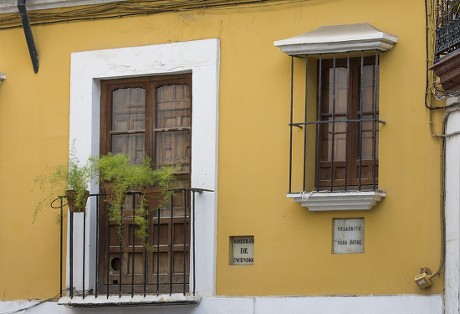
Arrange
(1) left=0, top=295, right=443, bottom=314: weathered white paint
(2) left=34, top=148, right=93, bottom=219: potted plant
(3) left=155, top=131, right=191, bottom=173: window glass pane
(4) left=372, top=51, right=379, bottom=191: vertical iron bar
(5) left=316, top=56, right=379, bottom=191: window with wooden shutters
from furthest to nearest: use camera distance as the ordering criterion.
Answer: (3) left=155, top=131, right=191, bottom=173: window glass pane, (2) left=34, top=148, right=93, bottom=219: potted plant, (5) left=316, top=56, right=379, bottom=191: window with wooden shutters, (4) left=372, top=51, right=379, bottom=191: vertical iron bar, (1) left=0, top=295, right=443, bottom=314: weathered white paint

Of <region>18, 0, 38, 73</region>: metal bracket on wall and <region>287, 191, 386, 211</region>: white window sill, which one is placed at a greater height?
<region>18, 0, 38, 73</region>: metal bracket on wall

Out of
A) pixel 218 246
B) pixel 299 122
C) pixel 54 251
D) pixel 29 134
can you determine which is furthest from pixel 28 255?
pixel 299 122

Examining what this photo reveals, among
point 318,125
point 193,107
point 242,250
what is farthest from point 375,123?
point 193,107

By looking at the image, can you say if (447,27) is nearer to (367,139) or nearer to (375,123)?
(375,123)

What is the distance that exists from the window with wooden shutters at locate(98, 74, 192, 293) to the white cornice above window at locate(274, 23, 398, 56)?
4.95 ft

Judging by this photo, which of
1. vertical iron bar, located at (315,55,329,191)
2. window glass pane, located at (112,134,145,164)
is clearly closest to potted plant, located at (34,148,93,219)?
window glass pane, located at (112,134,145,164)

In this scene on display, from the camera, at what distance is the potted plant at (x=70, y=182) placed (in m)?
15.6

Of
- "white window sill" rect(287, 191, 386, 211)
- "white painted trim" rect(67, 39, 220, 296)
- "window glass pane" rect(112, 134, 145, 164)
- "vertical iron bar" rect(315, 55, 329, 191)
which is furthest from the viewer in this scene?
"window glass pane" rect(112, 134, 145, 164)

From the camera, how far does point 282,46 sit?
1501 cm

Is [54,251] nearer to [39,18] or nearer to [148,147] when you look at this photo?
[148,147]

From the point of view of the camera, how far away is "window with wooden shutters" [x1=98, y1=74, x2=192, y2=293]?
51.8 feet

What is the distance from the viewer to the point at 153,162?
1600 cm

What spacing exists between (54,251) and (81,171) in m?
1.13

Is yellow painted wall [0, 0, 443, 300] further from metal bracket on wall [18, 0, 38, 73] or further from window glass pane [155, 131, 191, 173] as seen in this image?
window glass pane [155, 131, 191, 173]
